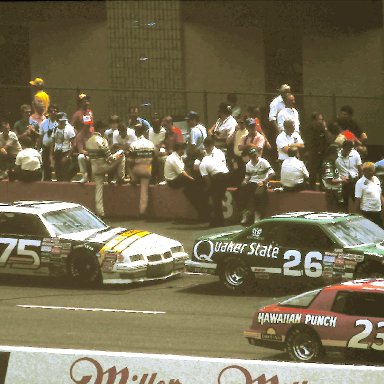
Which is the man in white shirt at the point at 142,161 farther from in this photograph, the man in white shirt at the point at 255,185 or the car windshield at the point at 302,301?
the car windshield at the point at 302,301

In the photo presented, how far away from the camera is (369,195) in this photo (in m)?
23.5

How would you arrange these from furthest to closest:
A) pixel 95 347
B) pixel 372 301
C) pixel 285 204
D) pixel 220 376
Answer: pixel 285 204
pixel 95 347
pixel 372 301
pixel 220 376

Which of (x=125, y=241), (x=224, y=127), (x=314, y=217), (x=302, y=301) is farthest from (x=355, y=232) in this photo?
(x=224, y=127)

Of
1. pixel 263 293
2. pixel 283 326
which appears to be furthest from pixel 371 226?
pixel 283 326

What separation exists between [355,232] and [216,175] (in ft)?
21.3

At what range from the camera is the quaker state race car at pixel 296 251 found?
67.4 feet

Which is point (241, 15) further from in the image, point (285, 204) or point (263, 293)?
point (263, 293)

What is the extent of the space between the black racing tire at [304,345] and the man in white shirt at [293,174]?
950 centimetres

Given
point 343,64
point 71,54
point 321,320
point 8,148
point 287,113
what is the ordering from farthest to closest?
point 71,54
point 343,64
point 8,148
point 287,113
point 321,320

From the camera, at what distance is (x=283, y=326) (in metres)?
16.9

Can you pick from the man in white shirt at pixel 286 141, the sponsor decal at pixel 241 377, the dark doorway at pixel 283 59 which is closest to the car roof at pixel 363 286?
the sponsor decal at pixel 241 377

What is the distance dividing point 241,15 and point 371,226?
537 inches

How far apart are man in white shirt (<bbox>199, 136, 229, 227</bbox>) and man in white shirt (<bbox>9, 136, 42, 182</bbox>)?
419 centimetres

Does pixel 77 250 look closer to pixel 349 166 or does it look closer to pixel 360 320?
pixel 349 166
